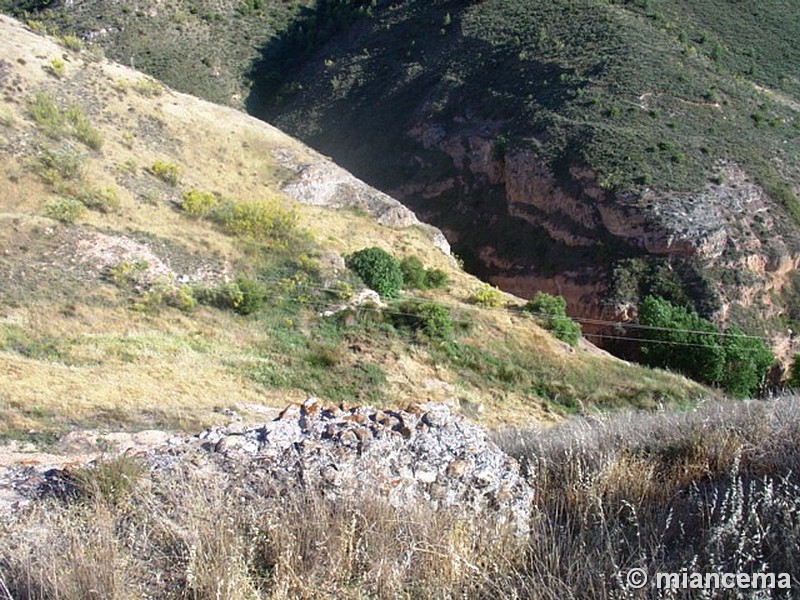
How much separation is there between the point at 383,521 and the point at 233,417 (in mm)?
8165

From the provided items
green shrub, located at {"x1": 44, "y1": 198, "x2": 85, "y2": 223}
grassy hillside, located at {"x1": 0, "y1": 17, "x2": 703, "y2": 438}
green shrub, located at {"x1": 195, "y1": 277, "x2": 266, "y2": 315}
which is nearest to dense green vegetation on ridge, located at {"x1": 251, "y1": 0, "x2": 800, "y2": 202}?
grassy hillside, located at {"x1": 0, "y1": 17, "x2": 703, "y2": 438}

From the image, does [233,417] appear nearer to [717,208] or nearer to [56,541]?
[56,541]

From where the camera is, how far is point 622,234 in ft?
97.1

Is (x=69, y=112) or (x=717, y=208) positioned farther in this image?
(x=717, y=208)

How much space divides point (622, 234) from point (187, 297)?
20.2 metres

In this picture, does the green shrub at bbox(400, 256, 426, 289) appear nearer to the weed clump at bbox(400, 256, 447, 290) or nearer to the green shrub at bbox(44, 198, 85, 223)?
the weed clump at bbox(400, 256, 447, 290)

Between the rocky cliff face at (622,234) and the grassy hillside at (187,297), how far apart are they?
7312mm

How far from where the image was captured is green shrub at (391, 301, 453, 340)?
18391 millimetres

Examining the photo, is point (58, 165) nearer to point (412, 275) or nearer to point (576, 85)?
point (412, 275)

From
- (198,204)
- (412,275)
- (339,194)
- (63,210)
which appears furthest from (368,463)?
(339,194)

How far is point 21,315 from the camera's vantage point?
45.6ft

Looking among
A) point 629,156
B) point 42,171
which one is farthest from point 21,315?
point 629,156

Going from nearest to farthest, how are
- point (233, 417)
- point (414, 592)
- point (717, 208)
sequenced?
point (414, 592), point (233, 417), point (717, 208)

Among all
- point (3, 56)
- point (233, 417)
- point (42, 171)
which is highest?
point (3, 56)
